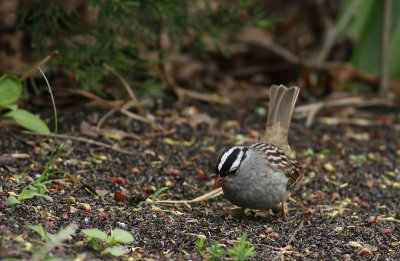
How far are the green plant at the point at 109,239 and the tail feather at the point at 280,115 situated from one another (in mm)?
2386

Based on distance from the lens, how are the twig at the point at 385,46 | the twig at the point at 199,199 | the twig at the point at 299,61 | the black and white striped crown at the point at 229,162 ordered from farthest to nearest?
the twig at the point at 299,61 < the twig at the point at 385,46 < the twig at the point at 199,199 < the black and white striped crown at the point at 229,162

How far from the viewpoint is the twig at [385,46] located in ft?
25.3

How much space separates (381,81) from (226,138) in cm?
300

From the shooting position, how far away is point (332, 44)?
861cm

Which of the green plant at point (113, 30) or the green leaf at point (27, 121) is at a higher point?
the green plant at point (113, 30)

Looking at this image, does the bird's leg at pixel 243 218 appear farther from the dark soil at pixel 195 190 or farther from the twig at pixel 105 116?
the twig at pixel 105 116

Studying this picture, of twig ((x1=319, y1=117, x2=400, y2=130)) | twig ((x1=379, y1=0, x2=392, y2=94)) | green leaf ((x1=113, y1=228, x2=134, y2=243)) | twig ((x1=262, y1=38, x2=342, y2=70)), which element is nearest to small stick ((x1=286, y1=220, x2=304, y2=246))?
green leaf ((x1=113, y1=228, x2=134, y2=243))

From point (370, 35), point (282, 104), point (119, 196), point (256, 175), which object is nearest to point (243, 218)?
point (256, 175)

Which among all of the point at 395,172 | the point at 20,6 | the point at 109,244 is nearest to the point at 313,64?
the point at 395,172

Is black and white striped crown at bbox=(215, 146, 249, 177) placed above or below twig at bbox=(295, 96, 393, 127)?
below

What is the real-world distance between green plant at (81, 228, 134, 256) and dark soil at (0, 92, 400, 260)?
51 mm

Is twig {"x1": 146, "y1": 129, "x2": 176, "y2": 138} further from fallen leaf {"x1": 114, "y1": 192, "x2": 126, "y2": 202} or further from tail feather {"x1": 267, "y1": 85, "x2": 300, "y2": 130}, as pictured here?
fallen leaf {"x1": 114, "y1": 192, "x2": 126, "y2": 202}

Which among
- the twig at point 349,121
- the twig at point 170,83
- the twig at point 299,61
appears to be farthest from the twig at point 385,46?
the twig at point 170,83

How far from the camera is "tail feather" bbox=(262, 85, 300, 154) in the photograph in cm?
531
